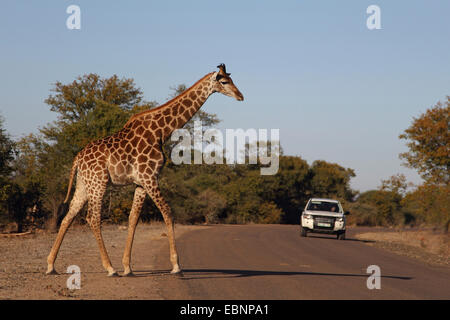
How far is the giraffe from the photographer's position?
36.1ft

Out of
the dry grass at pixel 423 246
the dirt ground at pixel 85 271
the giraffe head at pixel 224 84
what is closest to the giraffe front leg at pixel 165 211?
the dirt ground at pixel 85 271

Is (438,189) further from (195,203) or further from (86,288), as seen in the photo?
(86,288)

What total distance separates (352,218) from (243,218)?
44.2ft

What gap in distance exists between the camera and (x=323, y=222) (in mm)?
25531

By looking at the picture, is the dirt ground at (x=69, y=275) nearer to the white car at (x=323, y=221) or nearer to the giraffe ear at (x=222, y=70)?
the giraffe ear at (x=222, y=70)

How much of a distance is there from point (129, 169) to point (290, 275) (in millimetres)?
3893

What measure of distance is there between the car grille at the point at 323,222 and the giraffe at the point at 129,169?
48.7 feet

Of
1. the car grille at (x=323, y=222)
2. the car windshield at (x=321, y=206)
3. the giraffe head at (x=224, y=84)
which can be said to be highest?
the giraffe head at (x=224, y=84)

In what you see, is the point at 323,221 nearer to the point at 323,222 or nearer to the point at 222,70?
the point at 323,222

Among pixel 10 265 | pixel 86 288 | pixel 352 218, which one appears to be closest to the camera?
pixel 86 288

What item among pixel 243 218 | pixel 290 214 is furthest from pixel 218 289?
pixel 290 214

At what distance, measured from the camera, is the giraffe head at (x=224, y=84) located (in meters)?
11.6

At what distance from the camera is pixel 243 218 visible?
157 ft

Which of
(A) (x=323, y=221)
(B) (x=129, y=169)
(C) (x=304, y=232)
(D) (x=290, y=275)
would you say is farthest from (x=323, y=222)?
(B) (x=129, y=169)
